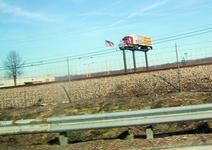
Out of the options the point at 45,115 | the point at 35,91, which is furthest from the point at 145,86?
the point at 45,115

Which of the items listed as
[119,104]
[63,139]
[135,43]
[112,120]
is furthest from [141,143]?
[135,43]

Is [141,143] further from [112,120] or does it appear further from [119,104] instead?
[119,104]

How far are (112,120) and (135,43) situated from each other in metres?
52.8

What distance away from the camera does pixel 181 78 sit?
26.4 meters

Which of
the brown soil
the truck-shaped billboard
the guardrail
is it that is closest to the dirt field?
the brown soil

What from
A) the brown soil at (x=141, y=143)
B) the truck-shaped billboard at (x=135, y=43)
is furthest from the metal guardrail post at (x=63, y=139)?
the truck-shaped billboard at (x=135, y=43)

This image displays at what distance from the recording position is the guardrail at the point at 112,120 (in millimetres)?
10086

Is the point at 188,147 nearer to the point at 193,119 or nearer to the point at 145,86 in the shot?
the point at 193,119

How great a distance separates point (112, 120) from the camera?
34.5 feet

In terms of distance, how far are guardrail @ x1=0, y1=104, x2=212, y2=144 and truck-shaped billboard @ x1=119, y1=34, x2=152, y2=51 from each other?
47.9m

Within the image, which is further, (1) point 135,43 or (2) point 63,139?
(1) point 135,43

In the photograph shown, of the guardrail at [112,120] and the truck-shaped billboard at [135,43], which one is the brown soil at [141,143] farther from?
the truck-shaped billboard at [135,43]

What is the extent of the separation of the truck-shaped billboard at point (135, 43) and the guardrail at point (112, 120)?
47.9 meters

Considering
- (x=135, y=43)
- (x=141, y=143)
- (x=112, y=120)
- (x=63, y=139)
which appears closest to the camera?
(x=141, y=143)
